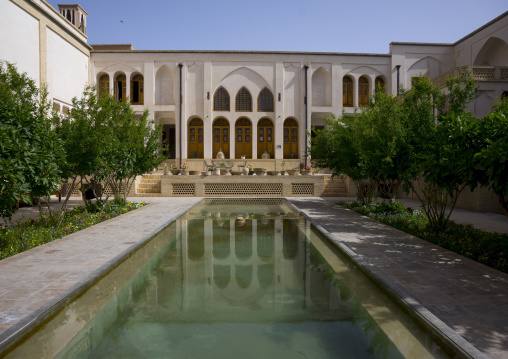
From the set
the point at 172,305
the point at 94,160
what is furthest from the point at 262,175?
the point at 172,305

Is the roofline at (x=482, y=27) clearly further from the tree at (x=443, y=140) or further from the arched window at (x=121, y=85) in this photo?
the arched window at (x=121, y=85)

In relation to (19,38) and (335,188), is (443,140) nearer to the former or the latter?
(335,188)

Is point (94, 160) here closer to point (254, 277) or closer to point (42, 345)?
point (254, 277)

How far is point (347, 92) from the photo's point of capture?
28.0 metres

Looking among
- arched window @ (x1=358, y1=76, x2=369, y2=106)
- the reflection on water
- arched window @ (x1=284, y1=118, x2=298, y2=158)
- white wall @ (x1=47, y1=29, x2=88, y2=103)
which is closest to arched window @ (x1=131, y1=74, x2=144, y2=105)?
white wall @ (x1=47, y1=29, x2=88, y2=103)

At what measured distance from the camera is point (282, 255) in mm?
7211

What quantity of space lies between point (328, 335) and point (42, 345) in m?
2.65

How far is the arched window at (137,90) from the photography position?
27312 millimetres

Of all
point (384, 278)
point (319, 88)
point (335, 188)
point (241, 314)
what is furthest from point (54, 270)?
point (319, 88)

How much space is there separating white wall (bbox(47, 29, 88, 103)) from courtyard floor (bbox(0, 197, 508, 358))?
1584 cm

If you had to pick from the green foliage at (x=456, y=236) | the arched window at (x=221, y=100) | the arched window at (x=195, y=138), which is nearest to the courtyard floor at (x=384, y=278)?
the green foliage at (x=456, y=236)

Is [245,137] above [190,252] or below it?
above

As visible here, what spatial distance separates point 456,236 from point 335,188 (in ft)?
44.4

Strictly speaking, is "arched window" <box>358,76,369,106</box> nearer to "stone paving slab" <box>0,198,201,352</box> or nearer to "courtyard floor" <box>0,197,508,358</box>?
"courtyard floor" <box>0,197,508,358</box>
